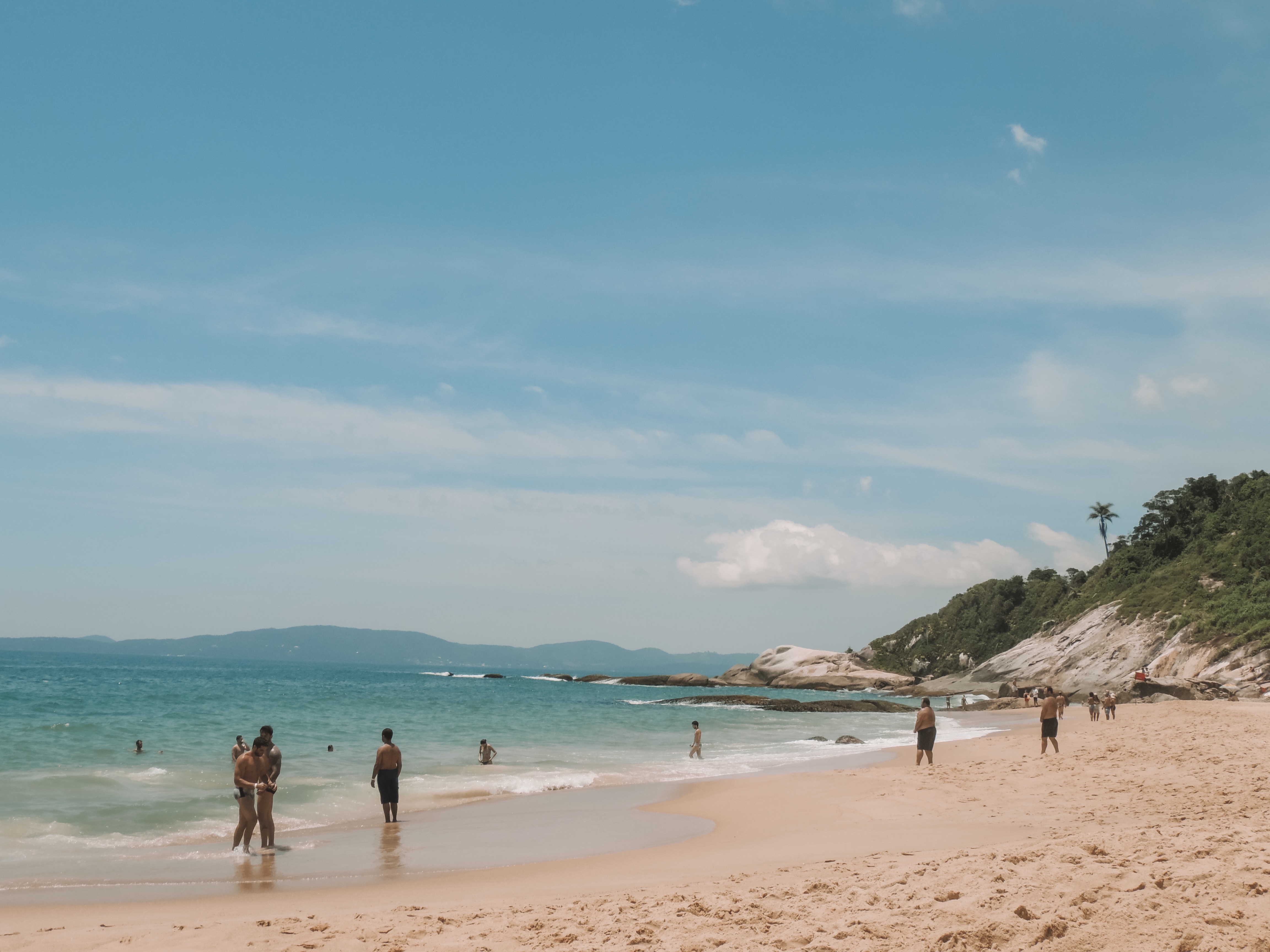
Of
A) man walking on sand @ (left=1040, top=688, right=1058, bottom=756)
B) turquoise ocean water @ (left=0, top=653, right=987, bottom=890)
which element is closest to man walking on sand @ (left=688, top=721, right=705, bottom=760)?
turquoise ocean water @ (left=0, top=653, right=987, bottom=890)

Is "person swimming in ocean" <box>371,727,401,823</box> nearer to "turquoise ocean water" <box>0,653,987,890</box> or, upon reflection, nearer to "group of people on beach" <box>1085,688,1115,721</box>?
"turquoise ocean water" <box>0,653,987,890</box>

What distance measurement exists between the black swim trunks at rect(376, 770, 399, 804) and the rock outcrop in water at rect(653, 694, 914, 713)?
4764 centimetres

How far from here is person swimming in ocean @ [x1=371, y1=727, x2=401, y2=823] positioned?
1475 cm

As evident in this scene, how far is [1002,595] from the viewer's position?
94.8 meters

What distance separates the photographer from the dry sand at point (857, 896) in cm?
604

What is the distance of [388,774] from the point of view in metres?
14.9

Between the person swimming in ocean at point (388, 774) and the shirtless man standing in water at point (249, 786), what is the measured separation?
242 cm

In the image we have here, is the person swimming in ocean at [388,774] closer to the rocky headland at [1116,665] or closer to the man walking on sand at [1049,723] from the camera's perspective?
the man walking on sand at [1049,723]

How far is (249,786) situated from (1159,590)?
6825 cm

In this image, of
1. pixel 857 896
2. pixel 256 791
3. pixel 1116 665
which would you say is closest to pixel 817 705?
pixel 1116 665

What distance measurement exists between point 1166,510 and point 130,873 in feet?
271

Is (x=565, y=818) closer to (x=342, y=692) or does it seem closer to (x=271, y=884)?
(x=271, y=884)

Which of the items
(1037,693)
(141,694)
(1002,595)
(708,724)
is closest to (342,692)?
(141,694)

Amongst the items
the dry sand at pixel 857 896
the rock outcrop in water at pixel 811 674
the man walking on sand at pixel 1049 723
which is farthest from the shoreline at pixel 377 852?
the rock outcrop in water at pixel 811 674
